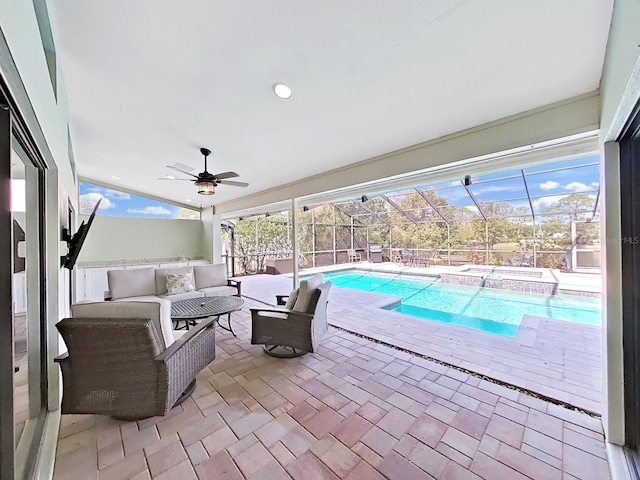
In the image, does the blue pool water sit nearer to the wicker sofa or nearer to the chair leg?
the chair leg

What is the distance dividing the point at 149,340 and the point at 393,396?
6.78 ft

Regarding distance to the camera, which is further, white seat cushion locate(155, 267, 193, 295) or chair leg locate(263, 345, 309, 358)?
white seat cushion locate(155, 267, 193, 295)

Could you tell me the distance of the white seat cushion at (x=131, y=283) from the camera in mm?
4836

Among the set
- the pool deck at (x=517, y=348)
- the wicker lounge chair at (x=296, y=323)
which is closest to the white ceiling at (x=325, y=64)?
the wicker lounge chair at (x=296, y=323)

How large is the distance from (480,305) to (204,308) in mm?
6181

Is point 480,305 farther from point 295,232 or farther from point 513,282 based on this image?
point 295,232

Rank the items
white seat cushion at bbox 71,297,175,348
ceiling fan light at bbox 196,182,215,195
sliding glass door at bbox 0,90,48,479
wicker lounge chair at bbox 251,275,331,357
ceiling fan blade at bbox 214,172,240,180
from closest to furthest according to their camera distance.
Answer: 1. sliding glass door at bbox 0,90,48,479
2. white seat cushion at bbox 71,297,175,348
3. wicker lounge chair at bbox 251,275,331,357
4. ceiling fan blade at bbox 214,172,240,180
5. ceiling fan light at bbox 196,182,215,195

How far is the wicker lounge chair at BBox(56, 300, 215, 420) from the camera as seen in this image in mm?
1897

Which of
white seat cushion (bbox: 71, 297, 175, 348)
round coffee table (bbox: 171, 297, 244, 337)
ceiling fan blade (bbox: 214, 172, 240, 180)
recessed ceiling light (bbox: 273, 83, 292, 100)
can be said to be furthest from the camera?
ceiling fan blade (bbox: 214, 172, 240, 180)

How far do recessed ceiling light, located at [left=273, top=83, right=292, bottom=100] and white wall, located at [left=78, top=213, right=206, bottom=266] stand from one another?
22.8 ft

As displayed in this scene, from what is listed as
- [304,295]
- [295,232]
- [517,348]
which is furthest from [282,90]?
[517,348]

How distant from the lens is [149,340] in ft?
6.46

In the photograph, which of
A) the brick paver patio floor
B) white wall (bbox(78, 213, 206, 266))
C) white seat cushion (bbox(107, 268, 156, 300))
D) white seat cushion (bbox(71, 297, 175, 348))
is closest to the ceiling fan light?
white seat cushion (bbox(107, 268, 156, 300))

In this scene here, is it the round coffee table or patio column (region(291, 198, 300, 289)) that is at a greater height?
patio column (region(291, 198, 300, 289))
